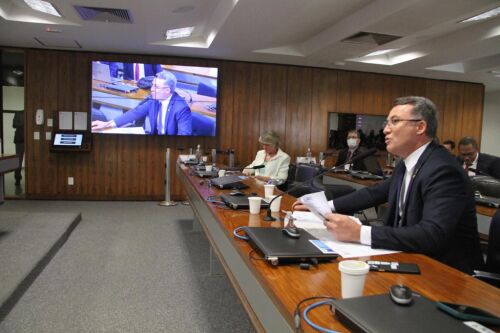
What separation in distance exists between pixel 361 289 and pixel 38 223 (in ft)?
13.8

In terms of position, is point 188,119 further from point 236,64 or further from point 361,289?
point 361,289

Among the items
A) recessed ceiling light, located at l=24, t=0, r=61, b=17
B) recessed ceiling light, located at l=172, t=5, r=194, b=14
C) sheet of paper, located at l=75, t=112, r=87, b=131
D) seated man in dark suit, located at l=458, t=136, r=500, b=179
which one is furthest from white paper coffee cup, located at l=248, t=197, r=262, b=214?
sheet of paper, located at l=75, t=112, r=87, b=131

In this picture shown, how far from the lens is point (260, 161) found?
182 inches

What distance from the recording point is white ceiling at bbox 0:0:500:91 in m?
4.07

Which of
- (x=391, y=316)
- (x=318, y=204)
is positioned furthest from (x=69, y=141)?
(x=391, y=316)

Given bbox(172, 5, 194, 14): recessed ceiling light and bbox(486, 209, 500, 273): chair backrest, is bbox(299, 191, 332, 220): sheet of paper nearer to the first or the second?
bbox(486, 209, 500, 273): chair backrest

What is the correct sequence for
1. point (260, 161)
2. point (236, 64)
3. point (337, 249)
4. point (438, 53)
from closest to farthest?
1. point (337, 249)
2. point (260, 161)
3. point (438, 53)
4. point (236, 64)

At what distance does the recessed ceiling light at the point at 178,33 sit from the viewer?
5.39 m

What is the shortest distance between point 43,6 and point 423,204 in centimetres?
489

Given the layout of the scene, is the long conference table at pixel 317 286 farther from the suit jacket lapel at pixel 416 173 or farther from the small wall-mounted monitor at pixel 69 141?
the small wall-mounted monitor at pixel 69 141

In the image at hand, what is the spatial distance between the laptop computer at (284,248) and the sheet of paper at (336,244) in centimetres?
7

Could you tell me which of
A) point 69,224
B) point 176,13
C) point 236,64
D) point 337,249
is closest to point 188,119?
point 236,64

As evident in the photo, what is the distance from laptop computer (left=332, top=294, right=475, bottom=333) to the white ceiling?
346 cm

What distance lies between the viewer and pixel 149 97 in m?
6.21
